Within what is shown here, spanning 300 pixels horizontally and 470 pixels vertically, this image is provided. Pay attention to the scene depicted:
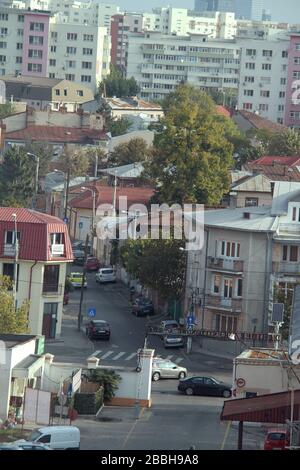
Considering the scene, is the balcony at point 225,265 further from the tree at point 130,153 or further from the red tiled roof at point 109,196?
the tree at point 130,153

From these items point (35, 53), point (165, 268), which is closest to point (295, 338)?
point (165, 268)

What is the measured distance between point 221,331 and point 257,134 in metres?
45.7

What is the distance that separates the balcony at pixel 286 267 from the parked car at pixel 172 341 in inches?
113

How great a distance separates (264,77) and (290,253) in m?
76.3

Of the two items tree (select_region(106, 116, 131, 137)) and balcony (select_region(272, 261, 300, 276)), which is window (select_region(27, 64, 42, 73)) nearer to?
tree (select_region(106, 116, 131, 137))

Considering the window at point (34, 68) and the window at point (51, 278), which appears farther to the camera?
the window at point (34, 68)

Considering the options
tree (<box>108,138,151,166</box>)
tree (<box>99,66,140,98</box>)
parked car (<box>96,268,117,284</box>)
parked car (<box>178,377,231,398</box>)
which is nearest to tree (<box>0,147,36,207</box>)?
tree (<box>108,138,151,166</box>)

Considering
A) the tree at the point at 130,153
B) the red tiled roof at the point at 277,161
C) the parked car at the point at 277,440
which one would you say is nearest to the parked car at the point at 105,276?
the red tiled roof at the point at 277,161

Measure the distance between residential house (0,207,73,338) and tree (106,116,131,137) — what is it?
44787mm

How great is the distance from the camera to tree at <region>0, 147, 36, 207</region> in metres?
67.5

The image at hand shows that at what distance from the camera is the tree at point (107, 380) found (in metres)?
34.1

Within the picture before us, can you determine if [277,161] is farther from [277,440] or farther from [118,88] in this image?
[118,88]

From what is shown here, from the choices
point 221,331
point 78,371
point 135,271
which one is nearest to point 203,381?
point 78,371

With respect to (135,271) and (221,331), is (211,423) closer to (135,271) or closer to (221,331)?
(221,331)
